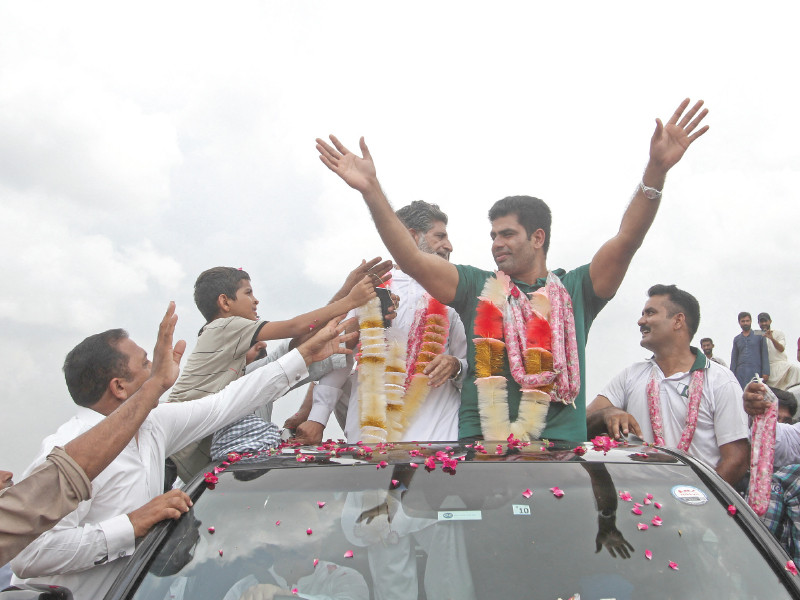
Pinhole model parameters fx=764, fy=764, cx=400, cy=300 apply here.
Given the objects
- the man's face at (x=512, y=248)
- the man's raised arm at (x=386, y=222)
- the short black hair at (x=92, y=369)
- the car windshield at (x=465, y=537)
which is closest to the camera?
the car windshield at (x=465, y=537)

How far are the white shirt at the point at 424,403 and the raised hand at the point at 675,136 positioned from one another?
130 cm

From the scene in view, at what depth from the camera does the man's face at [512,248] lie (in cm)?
375

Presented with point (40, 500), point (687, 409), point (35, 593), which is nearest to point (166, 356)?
point (40, 500)

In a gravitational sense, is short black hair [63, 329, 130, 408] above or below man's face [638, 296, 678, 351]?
below

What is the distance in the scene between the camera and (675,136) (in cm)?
346

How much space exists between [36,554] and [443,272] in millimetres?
1973

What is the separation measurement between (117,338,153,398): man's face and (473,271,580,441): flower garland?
4.75ft

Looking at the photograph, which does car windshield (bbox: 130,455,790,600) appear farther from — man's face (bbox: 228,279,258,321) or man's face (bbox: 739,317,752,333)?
man's face (bbox: 739,317,752,333)

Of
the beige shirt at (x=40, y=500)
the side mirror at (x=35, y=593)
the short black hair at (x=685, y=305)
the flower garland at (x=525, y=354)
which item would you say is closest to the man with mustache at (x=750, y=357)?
the short black hair at (x=685, y=305)

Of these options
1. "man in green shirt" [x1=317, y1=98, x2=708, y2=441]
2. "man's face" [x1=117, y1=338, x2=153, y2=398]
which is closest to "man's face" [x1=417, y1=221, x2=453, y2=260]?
"man in green shirt" [x1=317, y1=98, x2=708, y2=441]

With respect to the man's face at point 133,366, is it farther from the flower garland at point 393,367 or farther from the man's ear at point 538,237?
the man's ear at point 538,237

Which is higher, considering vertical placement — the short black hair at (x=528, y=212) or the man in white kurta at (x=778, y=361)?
the short black hair at (x=528, y=212)

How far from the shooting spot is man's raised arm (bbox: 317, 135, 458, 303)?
3.33 m

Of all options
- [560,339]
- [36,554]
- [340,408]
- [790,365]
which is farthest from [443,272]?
[790,365]
